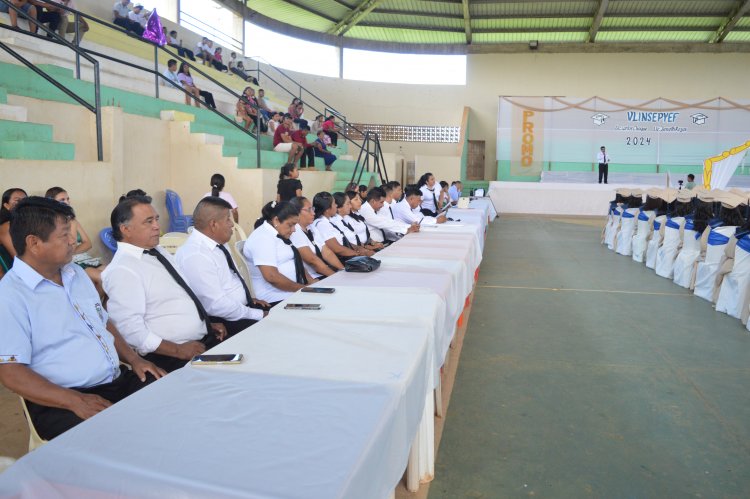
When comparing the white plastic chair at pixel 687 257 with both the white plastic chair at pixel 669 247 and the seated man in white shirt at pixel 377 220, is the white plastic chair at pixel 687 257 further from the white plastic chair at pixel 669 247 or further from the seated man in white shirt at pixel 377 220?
the seated man in white shirt at pixel 377 220

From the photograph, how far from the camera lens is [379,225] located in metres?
6.22

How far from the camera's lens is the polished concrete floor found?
7.76 ft

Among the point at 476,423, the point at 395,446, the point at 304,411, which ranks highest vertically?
the point at 304,411

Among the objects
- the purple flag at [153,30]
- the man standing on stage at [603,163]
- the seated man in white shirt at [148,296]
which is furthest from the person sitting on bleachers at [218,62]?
the seated man in white shirt at [148,296]

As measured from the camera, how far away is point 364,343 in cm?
193

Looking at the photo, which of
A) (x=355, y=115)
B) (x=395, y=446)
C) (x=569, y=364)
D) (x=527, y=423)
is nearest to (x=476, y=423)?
(x=527, y=423)

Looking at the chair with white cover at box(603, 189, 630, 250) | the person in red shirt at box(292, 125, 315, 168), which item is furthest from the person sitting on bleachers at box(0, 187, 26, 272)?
the chair with white cover at box(603, 189, 630, 250)

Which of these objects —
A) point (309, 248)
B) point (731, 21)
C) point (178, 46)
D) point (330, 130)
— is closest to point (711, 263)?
point (309, 248)

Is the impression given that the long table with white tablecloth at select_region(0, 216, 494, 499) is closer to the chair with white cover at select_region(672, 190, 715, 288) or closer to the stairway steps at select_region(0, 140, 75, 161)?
the stairway steps at select_region(0, 140, 75, 161)

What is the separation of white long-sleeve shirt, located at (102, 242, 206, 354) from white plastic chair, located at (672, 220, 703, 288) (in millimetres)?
5489

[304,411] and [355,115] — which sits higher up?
[355,115]

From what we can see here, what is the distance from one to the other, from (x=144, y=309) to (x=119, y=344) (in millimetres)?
181

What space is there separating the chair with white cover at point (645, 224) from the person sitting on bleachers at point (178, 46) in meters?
8.60

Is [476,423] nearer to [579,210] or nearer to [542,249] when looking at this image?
[542,249]
